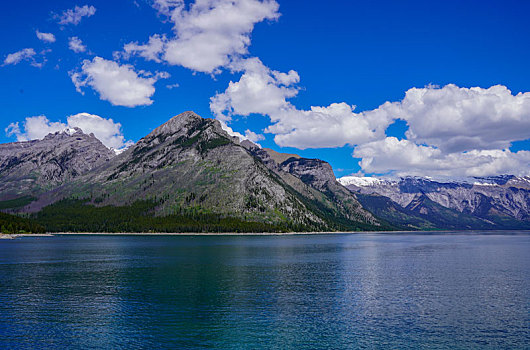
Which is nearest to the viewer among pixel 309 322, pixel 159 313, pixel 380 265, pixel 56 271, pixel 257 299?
pixel 309 322

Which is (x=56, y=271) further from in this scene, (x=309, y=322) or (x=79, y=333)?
(x=309, y=322)

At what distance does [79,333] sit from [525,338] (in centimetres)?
6055

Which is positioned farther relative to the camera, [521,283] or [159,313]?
[521,283]

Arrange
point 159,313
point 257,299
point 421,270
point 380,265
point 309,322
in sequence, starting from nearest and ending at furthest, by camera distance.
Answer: point 309,322 < point 159,313 < point 257,299 < point 421,270 < point 380,265

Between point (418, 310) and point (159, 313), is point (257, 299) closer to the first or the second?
point (159, 313)

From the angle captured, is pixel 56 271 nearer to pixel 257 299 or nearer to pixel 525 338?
pixel 257 299

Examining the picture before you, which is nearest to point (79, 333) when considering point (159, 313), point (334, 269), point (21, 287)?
point (159, 313)

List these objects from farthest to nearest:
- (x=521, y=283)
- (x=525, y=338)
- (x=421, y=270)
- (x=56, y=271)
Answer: (x=421, y=270), (x=56, y=271), (x=521, y=283), (x=525, y=338)

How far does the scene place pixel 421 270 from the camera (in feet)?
419

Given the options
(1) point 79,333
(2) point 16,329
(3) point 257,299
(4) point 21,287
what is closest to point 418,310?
(3) point 257,299

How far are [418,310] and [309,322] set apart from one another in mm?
21344

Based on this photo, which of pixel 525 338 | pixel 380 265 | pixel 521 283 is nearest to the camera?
pixel 525 338

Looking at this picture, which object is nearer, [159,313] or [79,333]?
[79,333]

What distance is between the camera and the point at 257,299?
80688 millimetres
